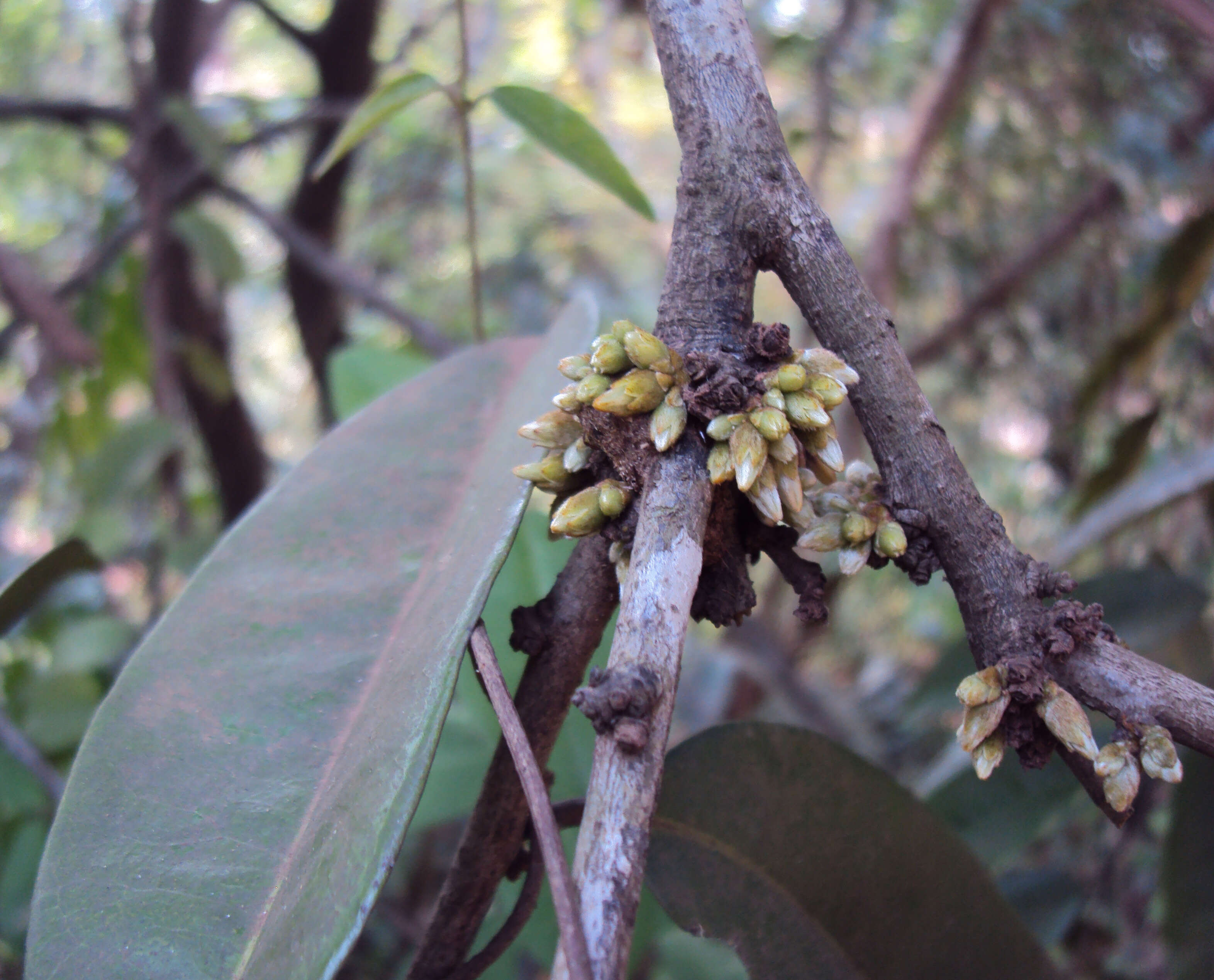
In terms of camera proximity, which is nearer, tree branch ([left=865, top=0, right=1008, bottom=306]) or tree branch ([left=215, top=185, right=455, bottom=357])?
tree branch ([left=215, top=185, right=455, bottom=357])

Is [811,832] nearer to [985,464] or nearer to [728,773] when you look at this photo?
[728,773]

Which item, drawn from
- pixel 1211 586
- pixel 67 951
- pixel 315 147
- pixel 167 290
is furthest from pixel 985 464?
pixel 67 951

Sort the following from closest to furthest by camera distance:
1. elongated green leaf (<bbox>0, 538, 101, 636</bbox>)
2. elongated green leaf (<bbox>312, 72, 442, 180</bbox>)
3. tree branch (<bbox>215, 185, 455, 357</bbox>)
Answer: elongated green leaf (<bbox>0, 538, 101, 636</bbox>) → elongated green leaf (<bbox>312, 72, 442, 180</bbox>) → tree branch (<bbox>215, 185, 455, 357</bbox>)

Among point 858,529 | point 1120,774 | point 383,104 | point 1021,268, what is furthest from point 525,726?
point 1021,268

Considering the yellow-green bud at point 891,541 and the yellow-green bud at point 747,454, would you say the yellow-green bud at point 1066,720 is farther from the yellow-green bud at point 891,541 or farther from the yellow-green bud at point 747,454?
the yellow-green bud at point 747,454

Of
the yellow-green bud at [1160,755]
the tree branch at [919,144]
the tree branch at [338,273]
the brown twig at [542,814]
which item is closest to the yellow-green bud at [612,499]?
the brown twig at [542,814]

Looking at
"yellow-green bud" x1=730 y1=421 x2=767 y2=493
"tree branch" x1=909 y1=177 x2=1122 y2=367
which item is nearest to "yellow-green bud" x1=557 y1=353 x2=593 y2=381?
"yellow-green bud" x1=730 y1=421 x2=767 y2=493

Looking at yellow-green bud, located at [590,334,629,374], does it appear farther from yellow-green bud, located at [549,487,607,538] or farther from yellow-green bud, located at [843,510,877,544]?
yellow-green bud, located at [843,510,877,544]
